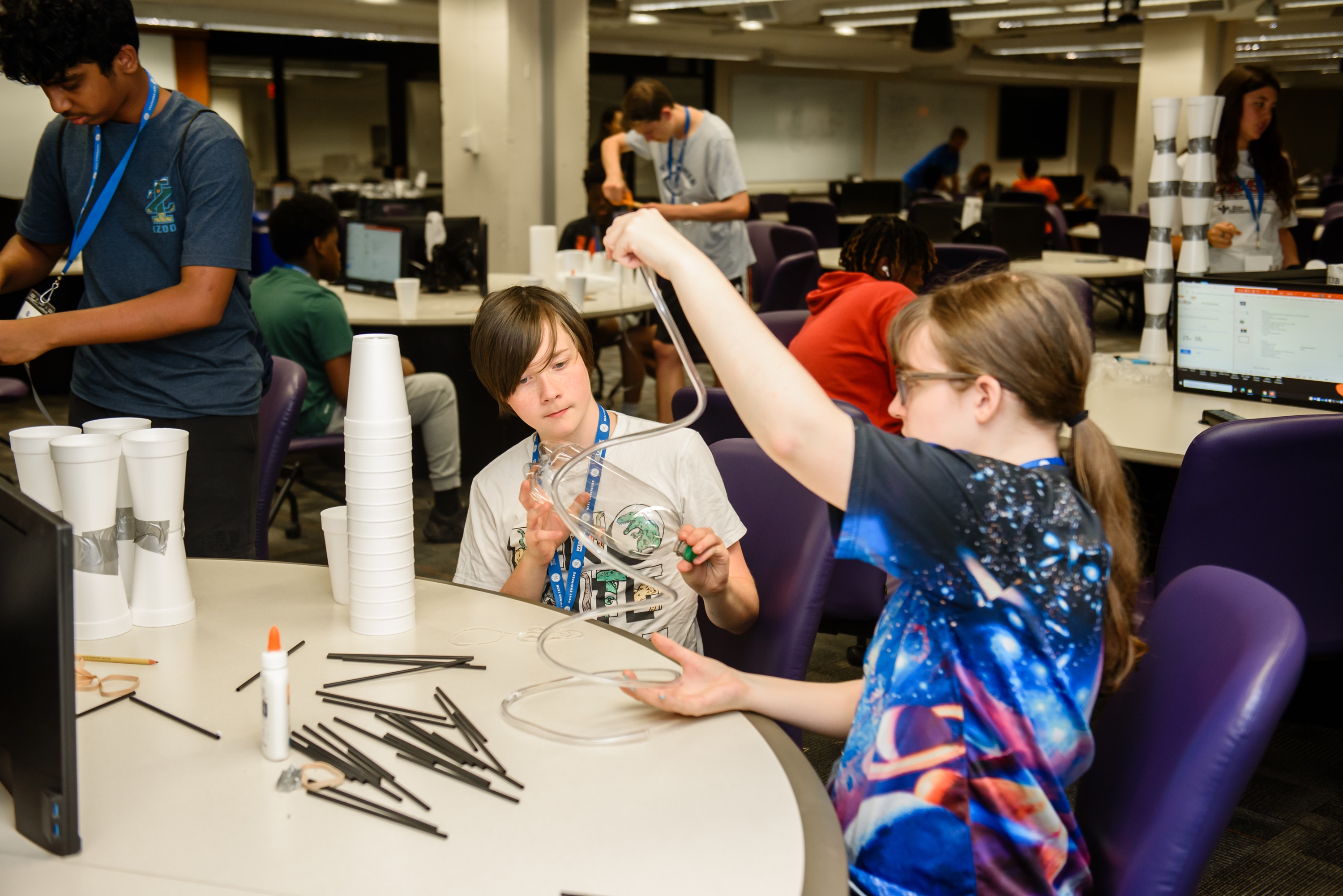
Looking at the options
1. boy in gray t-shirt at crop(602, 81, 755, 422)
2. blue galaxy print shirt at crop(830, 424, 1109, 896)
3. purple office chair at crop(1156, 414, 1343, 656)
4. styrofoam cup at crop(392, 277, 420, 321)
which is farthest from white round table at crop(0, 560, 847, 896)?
boy in gray t-shirt at crop(602, 81, 755, 422)

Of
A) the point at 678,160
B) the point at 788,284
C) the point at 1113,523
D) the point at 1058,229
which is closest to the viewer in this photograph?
the point at 1113,523

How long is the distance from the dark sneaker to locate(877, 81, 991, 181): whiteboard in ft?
46.6

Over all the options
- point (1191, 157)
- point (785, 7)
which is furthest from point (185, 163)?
point (785, 7)

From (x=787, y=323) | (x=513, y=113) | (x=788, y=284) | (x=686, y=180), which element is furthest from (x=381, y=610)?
(x=513, y=113)

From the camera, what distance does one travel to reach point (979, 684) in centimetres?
103

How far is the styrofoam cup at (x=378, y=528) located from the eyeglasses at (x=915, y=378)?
24.7 inches

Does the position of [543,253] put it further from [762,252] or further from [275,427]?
[275,427]

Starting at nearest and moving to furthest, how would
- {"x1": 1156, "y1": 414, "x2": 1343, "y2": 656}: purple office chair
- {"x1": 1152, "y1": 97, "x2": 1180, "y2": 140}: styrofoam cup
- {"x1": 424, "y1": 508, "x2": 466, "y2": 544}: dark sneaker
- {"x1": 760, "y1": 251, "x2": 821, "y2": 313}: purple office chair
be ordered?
{"x1": 1156, "y1": 414, "x2": 1343, "y2": 656}: purple office chair, {"x1": 1152, "y1": 97, "x2": 1180, "y2": 140}: styrofoam cup, {"x1": 424, "y1": 508, "x2": 466, "y2": 544}: dark sneaker, {"x1": 760, "y1": 251, "x2": 821, "y2": 313}: purple office chair

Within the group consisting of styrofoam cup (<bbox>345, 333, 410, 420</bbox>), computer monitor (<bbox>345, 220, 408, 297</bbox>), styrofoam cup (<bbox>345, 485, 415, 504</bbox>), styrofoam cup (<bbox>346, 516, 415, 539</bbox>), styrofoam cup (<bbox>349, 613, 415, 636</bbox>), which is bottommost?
styrofoam cup (<bbox>349, 613, 415, 636</bbox>)

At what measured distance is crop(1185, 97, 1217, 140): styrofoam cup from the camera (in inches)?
120

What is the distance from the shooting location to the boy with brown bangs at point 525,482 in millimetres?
1608

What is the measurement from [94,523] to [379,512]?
1.14 ft

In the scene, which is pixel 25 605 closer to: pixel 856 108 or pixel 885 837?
pixel 885 837

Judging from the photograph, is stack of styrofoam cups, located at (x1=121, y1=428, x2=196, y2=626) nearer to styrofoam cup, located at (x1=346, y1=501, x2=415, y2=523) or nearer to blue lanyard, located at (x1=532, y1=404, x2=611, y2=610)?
styrofoam cup, located at (x1=346, y1=501, x2=415, y2=523)
